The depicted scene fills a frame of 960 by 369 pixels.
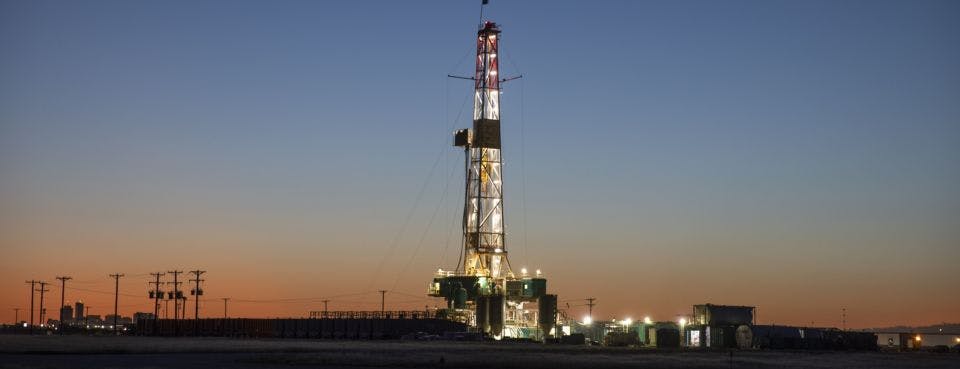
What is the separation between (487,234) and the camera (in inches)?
5212

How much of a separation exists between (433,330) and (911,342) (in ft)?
167

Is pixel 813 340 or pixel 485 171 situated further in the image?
pixel 485 171

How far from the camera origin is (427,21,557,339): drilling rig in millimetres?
129625

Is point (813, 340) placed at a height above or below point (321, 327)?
above

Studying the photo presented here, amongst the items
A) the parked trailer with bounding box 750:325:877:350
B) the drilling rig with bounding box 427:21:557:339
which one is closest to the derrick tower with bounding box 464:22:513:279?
the drilling rig with bounding box 427:21:557:339

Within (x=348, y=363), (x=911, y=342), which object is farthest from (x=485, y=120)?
(x=348, y=363)

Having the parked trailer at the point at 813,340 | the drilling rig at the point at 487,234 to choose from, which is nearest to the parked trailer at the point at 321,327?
the drilling rig at the point at 487,234

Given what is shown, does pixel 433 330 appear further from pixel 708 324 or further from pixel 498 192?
pixel 708 324

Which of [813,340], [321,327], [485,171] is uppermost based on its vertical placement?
[485,171]

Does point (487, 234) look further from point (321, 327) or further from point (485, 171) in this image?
point (321, 327)

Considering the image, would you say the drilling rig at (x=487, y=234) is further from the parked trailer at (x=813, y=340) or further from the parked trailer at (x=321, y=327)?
the parked trailer at (x=813, y=340)

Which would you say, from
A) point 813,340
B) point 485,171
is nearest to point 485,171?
point 485,171

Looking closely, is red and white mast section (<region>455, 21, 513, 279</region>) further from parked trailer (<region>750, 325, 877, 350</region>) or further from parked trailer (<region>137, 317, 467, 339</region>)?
parked trailer (<region>750, 325, 877, 350</region>)

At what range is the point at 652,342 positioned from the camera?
104875mm
